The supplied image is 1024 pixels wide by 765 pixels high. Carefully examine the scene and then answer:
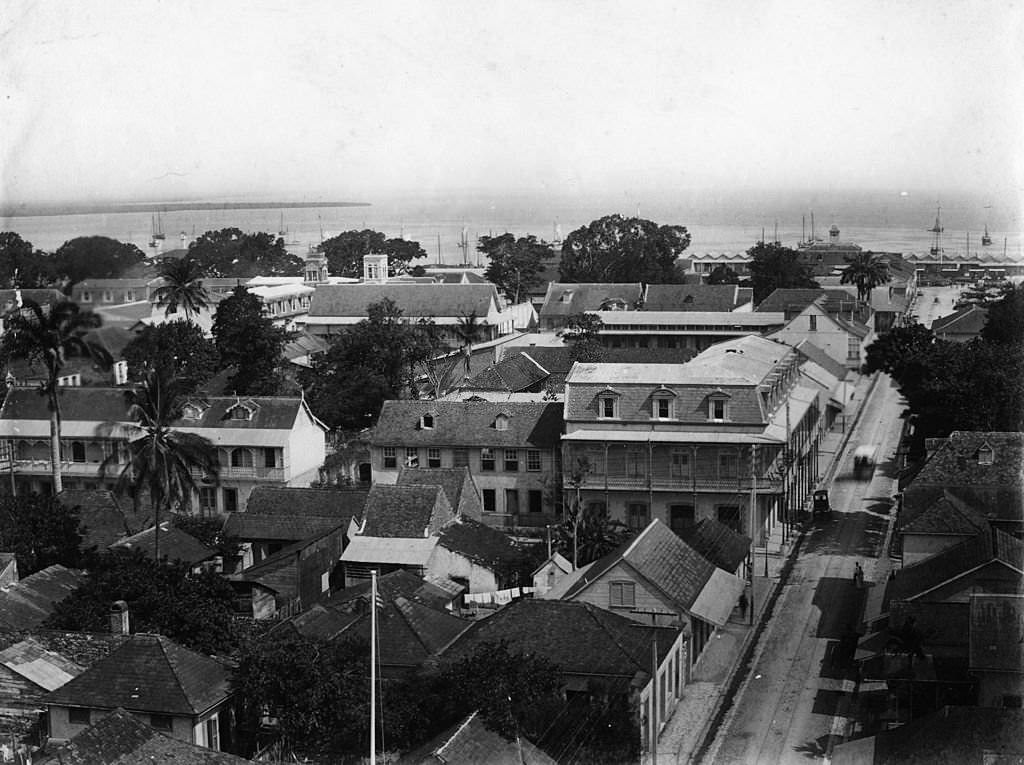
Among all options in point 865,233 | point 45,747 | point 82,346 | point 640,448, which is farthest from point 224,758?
point 865,233

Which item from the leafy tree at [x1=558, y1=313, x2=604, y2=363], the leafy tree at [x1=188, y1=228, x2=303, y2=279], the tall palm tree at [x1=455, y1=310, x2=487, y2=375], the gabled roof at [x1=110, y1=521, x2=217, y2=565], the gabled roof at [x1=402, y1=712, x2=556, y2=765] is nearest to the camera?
the gabled roof at [x1=402, y1=712, x2=556, y2=765]

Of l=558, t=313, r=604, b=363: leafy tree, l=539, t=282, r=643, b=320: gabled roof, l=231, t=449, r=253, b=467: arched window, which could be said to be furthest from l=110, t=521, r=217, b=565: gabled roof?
l=539, t=282, r=643, b=320: gabled roof

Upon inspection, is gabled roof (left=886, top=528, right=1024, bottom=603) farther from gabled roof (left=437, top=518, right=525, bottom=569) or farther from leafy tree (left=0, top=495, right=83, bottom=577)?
leafy tree (left=0, top=495, right=83, bottom=577)

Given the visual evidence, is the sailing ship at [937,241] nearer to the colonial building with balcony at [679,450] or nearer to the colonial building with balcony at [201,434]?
the colonial building with balcony at [679,450]

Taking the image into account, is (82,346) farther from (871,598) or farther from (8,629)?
(871,598)

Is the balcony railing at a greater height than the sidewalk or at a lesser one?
greater

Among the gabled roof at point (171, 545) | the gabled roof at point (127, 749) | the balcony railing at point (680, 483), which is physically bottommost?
the gabled roof at point (171, 545)

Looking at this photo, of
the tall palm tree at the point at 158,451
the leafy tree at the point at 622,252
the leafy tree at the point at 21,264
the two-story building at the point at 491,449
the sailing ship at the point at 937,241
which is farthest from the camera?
the sailing ship at the point at 937,241

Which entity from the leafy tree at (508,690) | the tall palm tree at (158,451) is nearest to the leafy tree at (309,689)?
the leafy tree at (508,690)
